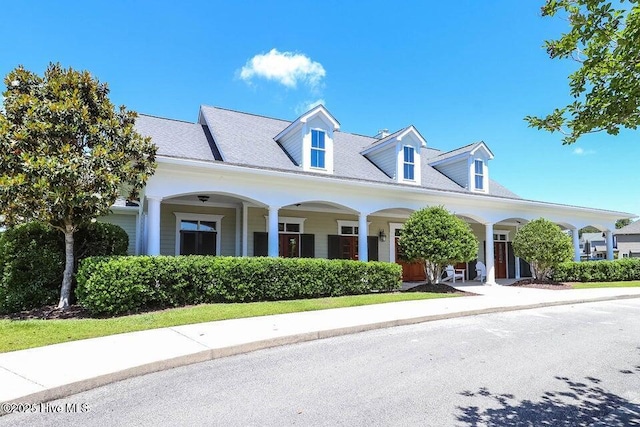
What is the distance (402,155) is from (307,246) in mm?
5663

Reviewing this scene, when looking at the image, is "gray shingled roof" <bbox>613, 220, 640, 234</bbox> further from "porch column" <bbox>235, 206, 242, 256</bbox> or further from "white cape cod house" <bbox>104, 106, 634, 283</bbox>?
"porch column" <bbox>235, 206, 242, 256</bbox>

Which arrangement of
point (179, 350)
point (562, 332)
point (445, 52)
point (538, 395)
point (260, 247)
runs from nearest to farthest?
point (538, 395)
point (179, 350)
point (562, 332)
point (445, 52)
point (260, 247)

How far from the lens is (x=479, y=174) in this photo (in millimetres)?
18562

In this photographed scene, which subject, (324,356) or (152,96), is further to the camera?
(152,96)

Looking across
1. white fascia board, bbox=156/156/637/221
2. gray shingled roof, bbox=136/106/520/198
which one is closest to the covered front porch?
white fascia board, bbox=156/156/637/221

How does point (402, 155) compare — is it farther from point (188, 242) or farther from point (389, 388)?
point (389, 388)

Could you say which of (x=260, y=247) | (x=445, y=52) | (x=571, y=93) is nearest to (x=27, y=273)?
(x=260, y=247)

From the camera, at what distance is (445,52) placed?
44.3 ft

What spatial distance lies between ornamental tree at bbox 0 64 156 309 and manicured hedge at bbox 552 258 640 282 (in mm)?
17950

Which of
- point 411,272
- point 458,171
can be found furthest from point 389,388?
point 458,171

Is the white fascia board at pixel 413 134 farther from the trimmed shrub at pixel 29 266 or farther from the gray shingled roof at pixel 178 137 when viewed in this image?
the trimmed shrub at pixel 29 266

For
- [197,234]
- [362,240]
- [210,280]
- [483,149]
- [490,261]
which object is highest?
[483,149]

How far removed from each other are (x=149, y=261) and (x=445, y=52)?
11910mm

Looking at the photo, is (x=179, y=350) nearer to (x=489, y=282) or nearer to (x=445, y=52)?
(x=445, y=52)
